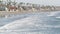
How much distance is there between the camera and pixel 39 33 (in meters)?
10.7

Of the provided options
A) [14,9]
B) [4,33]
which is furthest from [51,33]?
[14,9]

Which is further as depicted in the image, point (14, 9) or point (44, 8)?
point (44, 8)

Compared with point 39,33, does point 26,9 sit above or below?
below

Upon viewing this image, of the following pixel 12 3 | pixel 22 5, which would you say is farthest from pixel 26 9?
pixel 12 3

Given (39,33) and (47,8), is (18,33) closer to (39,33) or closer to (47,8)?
(39,33)

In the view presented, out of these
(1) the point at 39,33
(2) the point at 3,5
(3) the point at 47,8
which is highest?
(1) the point at 39,33

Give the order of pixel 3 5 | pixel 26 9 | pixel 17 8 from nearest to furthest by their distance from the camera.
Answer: pixel 3 5 < pixel 17 8 < pixel 26 9

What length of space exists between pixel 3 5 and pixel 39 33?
183 feet

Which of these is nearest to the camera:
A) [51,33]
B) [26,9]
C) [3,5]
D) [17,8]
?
[51,33]

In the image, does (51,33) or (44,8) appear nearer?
(51,33)

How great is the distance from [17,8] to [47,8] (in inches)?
565

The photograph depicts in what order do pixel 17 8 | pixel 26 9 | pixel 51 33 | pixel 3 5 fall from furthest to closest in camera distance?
pixel 26 9 → pixel 17 8 → pixel 3 5 → pixel 51 33

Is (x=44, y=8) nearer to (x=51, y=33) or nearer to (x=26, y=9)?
(x=26, y=9)

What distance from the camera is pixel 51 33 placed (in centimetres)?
1039
